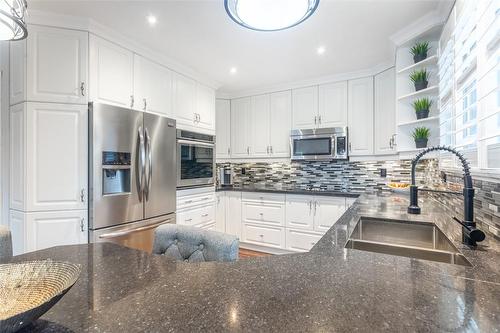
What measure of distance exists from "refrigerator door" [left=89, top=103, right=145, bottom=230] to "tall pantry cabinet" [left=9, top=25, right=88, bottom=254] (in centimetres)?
9

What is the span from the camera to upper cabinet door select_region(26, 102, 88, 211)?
1.95 m

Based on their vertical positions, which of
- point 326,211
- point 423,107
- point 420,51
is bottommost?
point 326,211

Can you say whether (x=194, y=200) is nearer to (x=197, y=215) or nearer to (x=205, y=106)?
(x=197, y=215)

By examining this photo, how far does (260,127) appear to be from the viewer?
384 centimetres

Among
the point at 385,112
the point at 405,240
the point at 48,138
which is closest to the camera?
the point at 405,240

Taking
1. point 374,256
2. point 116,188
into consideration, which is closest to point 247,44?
point 116,188

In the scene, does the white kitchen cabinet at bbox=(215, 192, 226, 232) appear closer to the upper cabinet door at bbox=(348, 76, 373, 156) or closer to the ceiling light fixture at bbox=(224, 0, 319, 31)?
the upper cabinet door at bbox=(348, 76, 373, 156)

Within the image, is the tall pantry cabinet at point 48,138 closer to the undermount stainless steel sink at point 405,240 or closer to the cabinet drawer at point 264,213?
the cabinet drawer at point 264,213

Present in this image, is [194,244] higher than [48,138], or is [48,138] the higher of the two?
[48,138]

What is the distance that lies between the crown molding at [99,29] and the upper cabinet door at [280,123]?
4.96ft

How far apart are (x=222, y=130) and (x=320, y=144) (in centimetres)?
164

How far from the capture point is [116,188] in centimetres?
222

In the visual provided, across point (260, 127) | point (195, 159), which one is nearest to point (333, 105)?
point (260, 127)

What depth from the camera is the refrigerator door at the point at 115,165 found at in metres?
2.06
